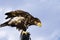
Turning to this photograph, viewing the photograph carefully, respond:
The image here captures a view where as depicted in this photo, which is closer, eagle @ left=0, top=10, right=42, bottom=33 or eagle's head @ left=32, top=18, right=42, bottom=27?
eagle @ left=0, top=10, right=42, bottom=33

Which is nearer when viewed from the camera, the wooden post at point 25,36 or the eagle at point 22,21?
the wooden post at point 25,36

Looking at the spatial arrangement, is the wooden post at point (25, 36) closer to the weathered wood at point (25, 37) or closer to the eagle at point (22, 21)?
the weathered wood at point (25, 37)

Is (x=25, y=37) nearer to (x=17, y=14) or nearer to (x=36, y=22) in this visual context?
(x=36, y=22)

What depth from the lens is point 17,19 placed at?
745 centimetres

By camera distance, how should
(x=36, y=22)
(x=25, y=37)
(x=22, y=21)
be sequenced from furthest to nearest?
(x=36, y=22) < (x=22, y=21) < (x=25, y=37)

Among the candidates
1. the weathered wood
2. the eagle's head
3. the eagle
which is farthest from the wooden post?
the eagle's head

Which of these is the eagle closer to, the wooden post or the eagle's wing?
the eagle's wing

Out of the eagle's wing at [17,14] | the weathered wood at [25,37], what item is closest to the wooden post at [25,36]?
the weathered wood at [25,37]

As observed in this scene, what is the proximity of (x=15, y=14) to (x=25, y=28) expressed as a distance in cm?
97

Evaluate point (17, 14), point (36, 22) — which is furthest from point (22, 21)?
point (36, 22)

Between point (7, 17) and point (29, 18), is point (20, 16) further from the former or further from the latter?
point (7, 17)

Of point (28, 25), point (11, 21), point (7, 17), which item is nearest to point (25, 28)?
point (28, 25)

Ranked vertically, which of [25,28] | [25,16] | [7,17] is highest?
[7,17]

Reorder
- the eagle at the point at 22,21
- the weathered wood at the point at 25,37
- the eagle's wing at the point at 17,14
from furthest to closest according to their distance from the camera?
1. the eagle's wing at the point at 17,14
2. the eagle at the point at 22,21
3. the weathered wood at the point at 25,37
